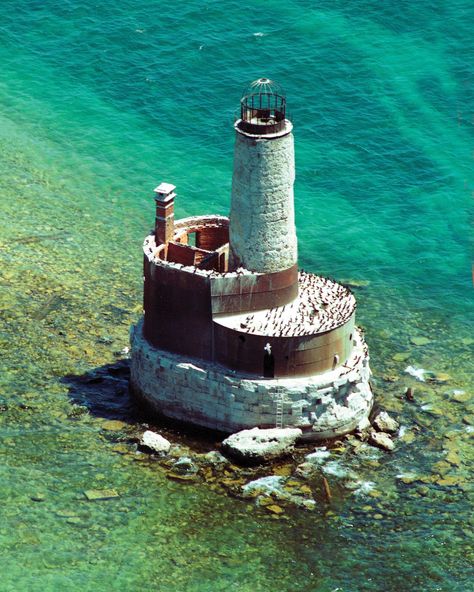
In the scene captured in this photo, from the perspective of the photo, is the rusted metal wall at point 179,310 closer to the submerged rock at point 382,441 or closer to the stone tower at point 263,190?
the stone tower at point 263,190

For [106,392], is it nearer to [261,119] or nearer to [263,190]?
[263,190]

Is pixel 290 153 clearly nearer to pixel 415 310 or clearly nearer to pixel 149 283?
pixel 149 283

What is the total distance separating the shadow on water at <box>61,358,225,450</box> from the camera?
52.1m

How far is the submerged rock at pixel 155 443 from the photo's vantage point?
50.9 meters

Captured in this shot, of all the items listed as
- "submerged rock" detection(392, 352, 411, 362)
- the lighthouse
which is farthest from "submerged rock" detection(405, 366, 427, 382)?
the lighthouse

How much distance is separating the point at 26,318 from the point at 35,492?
44.4ft

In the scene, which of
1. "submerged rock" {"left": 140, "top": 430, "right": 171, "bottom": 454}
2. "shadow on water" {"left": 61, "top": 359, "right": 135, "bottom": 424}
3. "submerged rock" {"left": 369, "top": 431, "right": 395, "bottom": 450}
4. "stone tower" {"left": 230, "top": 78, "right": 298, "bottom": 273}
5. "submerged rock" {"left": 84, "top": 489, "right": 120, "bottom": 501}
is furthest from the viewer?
"shadow on water" {"left": 61, "top": 359, "right": 135, "bottom": 424}

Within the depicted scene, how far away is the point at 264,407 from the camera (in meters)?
50.8

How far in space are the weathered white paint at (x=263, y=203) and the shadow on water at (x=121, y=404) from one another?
6.74 metres

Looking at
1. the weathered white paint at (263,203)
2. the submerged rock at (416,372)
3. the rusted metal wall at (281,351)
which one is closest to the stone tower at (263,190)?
the weathered white paint at (263,203)

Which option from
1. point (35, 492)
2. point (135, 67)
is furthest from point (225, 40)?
point (35, 492)

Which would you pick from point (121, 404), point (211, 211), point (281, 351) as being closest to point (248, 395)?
point (281, 351)

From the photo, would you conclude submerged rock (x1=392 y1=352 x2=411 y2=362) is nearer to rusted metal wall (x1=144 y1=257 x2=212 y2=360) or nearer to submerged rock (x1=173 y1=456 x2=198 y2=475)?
rusted metal wall (x1=144 y1=257 x2=212 y2=360)

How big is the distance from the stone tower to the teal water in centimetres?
865
